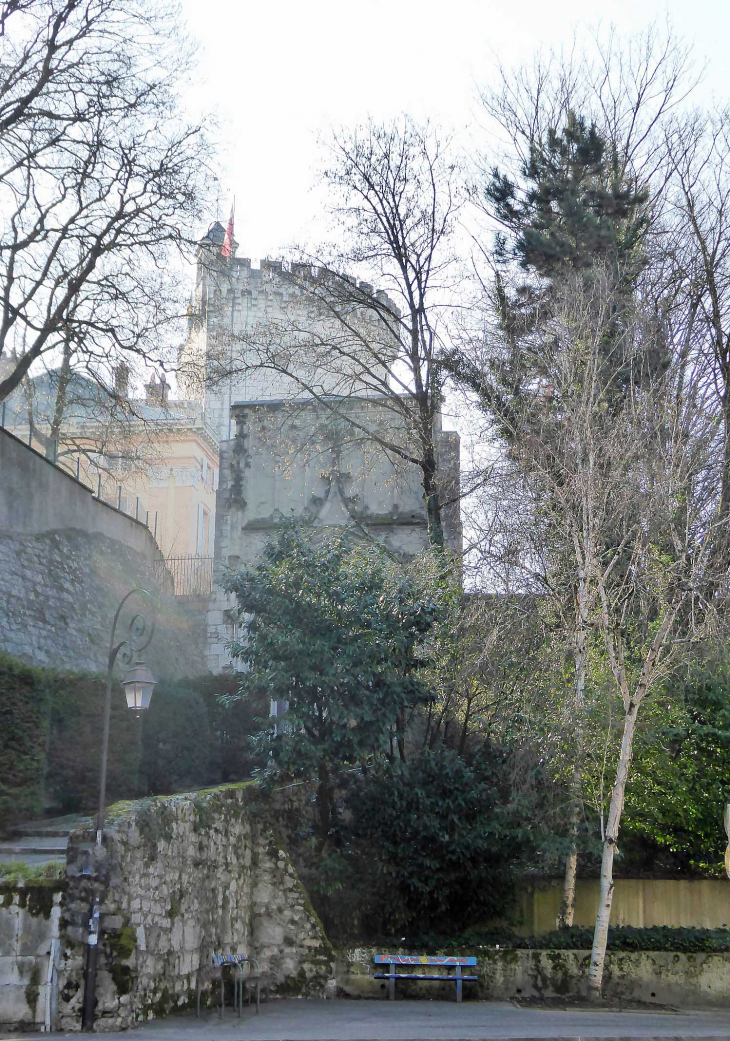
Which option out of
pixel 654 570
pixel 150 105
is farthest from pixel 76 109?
pixel 654 570

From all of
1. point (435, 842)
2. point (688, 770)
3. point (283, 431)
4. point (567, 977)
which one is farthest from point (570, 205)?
point (567, 977)

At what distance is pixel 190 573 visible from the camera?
27.4 m

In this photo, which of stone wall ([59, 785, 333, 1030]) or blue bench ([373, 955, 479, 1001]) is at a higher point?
stone wall ([59, 785, 333, 1030])

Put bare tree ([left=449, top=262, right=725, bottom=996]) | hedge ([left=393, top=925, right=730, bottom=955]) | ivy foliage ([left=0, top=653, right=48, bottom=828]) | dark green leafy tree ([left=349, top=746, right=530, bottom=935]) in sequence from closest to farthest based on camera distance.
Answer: ivy foliage ([left=0, top=653, right=48, bottom=828])
bare tree ([left=449, top=262, right=725, bottom=996])
hedge ([left=393, top=925, right=730, bottom=955])
dark green leafy tree ([left=349, top=746, right=530, bottom=935])

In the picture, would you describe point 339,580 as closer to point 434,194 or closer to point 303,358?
point 303,358

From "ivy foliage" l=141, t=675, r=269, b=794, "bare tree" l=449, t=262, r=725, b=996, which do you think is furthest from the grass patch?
"bare tree" l=449, t=262, r=725, b=996

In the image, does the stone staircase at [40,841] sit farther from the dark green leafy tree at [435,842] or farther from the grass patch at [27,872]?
the dark green leafy tree at [435,842]

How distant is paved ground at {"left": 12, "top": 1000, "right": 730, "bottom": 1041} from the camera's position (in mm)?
11211

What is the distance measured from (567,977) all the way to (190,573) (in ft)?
51.1

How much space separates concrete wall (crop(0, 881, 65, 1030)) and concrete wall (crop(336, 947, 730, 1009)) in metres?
5.50

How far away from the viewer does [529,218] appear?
806 inches

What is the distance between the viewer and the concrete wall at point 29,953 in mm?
10469

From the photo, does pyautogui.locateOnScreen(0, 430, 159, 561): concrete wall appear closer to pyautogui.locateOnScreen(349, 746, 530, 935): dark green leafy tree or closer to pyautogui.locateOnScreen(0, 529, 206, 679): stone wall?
pyautogui.locateOnScreen(0, 529, 206, 679): stone wall

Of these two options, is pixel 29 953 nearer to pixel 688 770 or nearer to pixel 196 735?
pixel 196 735
